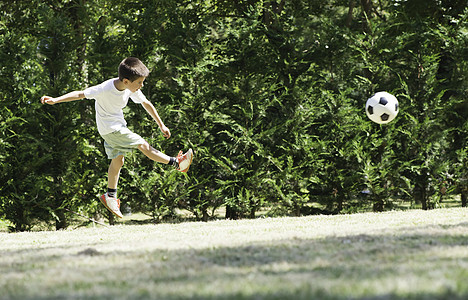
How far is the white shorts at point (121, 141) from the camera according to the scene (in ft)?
22.5

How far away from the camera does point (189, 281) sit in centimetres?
303

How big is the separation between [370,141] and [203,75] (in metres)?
3.55

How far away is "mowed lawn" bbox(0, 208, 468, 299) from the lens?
2688 mm

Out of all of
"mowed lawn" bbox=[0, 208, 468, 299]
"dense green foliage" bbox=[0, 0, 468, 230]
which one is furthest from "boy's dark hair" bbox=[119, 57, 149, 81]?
"dense green foliage" bbox=[0, 0, 468, 230]

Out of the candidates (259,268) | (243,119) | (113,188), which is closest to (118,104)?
(113,188)

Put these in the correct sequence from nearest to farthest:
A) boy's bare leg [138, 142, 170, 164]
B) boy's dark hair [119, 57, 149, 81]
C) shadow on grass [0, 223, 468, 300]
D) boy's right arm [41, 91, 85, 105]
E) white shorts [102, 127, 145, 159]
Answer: shadow on grass [0, 223, 468, 300] → boy's right arm [41, 91, 85, 105] → boy's dark hair [119, 57, 149, 81] → white shorts [102, 127, 145, 159] → boy's bare leg [138, 142, 170, 164]

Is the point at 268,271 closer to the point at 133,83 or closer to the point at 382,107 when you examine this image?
the point at 133,83

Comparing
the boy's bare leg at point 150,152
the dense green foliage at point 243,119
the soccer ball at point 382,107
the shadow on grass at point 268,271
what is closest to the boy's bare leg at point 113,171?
the boy's bare leg at point 150,152

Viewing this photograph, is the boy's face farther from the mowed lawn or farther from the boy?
the mowed lawn

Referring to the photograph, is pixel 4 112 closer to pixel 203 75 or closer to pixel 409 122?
pixel 203 75

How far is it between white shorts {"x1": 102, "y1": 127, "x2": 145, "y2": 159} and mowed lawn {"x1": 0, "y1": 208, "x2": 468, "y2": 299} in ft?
7.02

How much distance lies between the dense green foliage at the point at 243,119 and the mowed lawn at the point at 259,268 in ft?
14.1

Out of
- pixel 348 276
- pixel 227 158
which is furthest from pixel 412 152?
pixel 348 276

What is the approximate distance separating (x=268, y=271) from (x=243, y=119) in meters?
6.54
